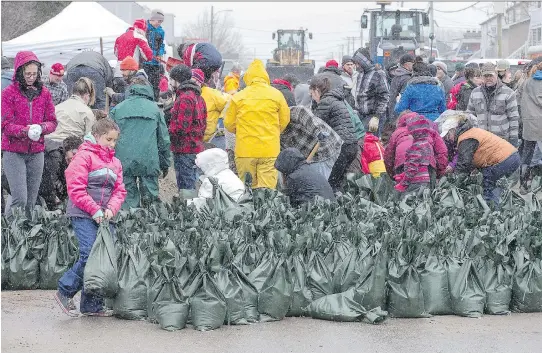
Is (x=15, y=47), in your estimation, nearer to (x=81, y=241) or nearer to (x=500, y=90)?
(x=500, y=90)

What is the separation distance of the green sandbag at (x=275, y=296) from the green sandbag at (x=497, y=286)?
1513 millimetres

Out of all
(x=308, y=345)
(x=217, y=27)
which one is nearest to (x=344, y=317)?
(x=308, y=345)

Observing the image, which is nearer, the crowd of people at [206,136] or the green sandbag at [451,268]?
the green sandbag at [451,268]

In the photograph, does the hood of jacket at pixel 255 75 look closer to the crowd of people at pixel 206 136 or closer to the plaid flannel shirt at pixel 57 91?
the crowd of people at pixel 206 136

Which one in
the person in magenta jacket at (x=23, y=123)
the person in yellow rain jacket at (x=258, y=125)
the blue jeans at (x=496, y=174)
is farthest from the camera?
the blue jeans at (x=496, y=174)

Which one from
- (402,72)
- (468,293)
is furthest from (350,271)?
(402,72)

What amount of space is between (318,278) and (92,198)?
1735 millimetres

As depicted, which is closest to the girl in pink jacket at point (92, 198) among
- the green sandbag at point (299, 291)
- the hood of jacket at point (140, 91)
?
the green sandbag at point (299, 291)

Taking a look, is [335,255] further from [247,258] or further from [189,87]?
[189,87]

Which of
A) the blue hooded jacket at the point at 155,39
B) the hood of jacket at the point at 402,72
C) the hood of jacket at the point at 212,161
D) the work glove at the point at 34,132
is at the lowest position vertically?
the hood of jacket at the point at 212,161

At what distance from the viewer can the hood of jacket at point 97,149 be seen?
7.39m

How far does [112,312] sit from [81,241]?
583 millimetres

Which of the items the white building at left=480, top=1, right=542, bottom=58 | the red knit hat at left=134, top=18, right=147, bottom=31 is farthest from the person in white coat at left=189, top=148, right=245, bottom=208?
the white building at left=480, top=1, right=542, bottom=58

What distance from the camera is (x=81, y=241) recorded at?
24.3ft
